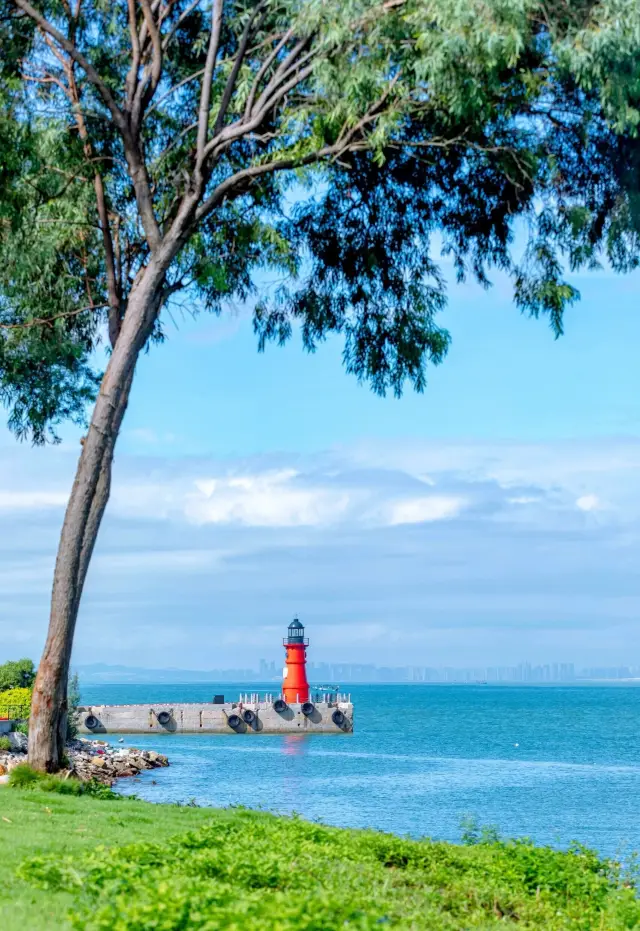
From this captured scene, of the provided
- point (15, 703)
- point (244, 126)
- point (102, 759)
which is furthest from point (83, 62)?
point (15, 703)

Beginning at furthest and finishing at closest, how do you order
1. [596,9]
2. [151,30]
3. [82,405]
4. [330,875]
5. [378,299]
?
[82,405]
[378,299]
[151,30]
[596,9]
[330,875]

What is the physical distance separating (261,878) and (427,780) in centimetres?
3852

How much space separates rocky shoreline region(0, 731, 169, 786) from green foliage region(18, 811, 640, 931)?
20188 mm

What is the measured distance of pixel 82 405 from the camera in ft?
61.7

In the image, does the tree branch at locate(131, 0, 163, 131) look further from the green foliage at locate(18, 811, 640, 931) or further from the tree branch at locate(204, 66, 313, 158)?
the green foliage at locate(18, 811, 640, 931)

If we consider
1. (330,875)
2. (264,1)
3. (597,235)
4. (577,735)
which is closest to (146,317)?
(264,1)

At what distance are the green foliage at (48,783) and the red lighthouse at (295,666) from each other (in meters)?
53.4

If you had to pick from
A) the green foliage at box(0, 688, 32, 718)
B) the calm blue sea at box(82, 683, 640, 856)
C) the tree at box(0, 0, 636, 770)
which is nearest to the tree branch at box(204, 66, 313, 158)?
the tree at box(0, 0, 636, 770)

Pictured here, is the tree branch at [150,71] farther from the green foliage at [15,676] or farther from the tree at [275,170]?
the green foliage at [15,676]

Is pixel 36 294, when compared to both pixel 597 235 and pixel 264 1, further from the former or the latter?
pixel 597 235

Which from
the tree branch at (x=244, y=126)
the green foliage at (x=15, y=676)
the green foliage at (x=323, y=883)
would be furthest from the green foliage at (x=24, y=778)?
the green foliage at (x=15, y=676)

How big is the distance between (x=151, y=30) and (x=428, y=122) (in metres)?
3.97

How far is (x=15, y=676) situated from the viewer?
45.6 metres

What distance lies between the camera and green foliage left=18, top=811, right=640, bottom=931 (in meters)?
5.51
